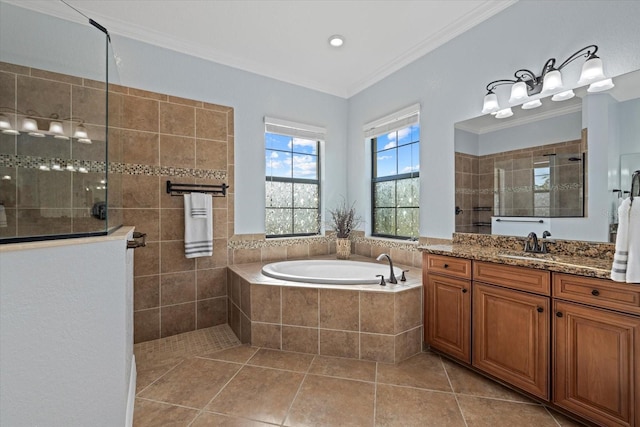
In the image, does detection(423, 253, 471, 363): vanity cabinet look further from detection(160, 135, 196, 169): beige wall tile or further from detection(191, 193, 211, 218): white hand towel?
detection(160, 135, 196, 169): beige wall tile

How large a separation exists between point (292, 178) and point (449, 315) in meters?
2.28

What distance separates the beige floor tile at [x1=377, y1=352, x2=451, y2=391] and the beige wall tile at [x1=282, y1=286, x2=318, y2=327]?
2.08 feet

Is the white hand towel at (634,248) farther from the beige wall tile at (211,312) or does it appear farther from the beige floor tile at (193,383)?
the beige wall tile at (211,312)

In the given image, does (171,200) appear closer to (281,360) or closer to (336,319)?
(281,360)

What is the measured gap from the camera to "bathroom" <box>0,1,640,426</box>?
2.28 m

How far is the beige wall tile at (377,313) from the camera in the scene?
217 cm

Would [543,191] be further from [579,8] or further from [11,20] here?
[11,20]

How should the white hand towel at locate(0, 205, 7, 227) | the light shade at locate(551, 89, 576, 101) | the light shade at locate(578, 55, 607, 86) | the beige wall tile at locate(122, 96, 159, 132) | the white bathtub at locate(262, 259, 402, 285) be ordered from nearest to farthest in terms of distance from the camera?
the white hand towel at locate(0, 205, 7, 227) < the light shade at locate(578, 55, 607, 86) < the light shade at locate(551, 89, 576, 101) < the beige wall tile at locate(122, 96, 159, 132) < the white bathtub at locate(262, 259, 402, 285)

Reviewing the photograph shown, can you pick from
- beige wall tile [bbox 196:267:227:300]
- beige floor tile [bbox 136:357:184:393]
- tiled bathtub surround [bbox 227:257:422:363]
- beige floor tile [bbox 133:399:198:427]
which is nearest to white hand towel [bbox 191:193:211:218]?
beige wall tile [bbox 196:267:227:300]

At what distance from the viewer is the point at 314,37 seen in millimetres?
A: 2672

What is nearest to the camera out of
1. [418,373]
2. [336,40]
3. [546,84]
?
[546,84]

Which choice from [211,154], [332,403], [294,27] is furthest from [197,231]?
[294,27]

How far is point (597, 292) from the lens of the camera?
4.64 feet

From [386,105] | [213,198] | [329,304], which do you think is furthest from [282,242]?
[386,105]
